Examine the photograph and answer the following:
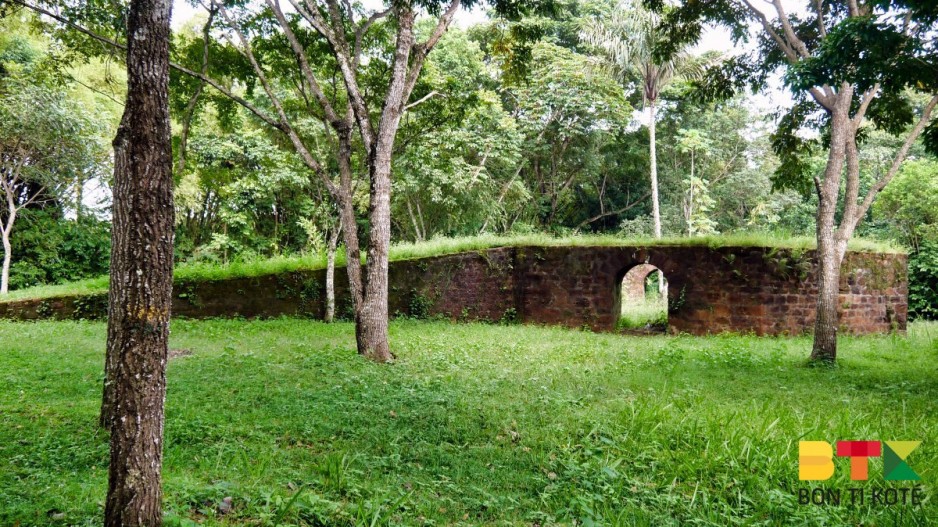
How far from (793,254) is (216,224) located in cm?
1861

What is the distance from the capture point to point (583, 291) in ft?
40.8

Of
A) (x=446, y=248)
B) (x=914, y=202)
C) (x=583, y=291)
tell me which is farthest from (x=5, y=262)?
(x=914, y=202)

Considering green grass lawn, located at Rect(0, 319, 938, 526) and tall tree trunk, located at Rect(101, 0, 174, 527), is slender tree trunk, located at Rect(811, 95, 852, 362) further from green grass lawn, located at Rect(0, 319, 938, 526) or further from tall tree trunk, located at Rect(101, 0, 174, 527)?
tall tree trunk, located at Rect(101, 0, 174, 527)

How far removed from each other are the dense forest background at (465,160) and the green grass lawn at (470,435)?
478cm

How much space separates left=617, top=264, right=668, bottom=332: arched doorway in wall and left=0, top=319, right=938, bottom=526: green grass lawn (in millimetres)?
4704

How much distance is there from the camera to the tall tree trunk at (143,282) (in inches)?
100

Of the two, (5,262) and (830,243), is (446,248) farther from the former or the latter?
(5,262)

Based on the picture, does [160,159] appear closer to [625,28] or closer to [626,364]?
[626,364]

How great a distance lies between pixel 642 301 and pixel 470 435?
48.0 ft

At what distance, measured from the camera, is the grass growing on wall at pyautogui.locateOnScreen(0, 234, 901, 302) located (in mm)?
11664

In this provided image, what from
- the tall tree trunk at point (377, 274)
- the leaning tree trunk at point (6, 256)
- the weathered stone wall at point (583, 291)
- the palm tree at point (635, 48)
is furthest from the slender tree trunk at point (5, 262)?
the palm tree at point (635, 48)

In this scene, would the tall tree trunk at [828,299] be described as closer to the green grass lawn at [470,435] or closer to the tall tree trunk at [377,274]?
the green grass lawn at [470,435]

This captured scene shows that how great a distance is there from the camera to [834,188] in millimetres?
7914

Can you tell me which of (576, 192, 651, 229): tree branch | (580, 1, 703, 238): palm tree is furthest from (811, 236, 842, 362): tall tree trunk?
(576, 192, 651, 229): tree branch
